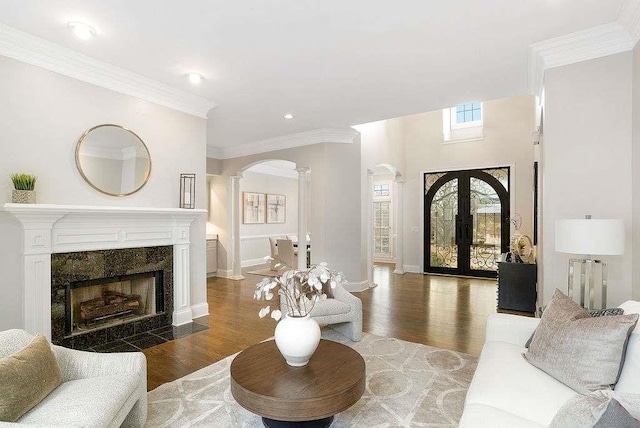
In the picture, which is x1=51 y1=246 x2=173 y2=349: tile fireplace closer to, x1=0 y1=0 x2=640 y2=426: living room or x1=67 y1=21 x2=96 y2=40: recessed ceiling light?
x1=0 y1=0 x2=640 y2=426: living room

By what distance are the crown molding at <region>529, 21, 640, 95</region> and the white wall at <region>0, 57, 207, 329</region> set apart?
3833mm

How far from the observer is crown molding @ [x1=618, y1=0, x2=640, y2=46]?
238cm

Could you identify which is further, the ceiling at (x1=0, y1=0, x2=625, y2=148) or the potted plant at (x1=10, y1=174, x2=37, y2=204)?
the potted plant at (x1=10, y1=174, x2=37, y2=204)

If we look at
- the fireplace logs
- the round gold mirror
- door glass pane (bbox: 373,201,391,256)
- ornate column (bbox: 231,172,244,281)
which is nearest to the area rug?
the fireplace logs

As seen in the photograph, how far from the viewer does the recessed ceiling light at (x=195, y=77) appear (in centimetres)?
353

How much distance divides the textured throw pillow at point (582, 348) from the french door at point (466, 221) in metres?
5.93

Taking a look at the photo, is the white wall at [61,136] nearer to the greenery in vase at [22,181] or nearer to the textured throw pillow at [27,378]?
the greenery in vase at [22,181]

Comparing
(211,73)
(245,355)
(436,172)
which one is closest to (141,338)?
(245,355)

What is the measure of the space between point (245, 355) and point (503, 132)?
7240mm

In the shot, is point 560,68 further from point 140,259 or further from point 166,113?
point 140,259

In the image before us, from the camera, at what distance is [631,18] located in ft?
8.13

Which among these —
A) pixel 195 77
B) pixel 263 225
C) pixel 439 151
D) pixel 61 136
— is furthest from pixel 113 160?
pixel 439 151

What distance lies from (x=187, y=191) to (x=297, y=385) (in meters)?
3.02

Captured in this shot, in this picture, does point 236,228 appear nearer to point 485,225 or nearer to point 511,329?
point 485,225
